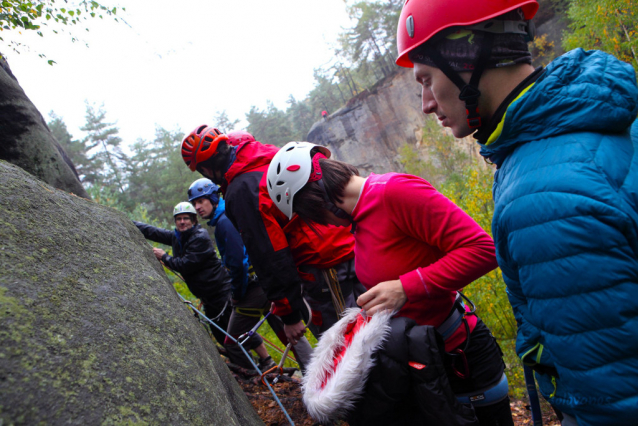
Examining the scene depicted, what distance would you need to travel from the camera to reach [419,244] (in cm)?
212

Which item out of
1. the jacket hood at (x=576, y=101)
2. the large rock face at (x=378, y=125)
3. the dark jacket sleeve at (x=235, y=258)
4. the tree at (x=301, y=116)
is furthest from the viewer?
the tree at (x=301, y=116)

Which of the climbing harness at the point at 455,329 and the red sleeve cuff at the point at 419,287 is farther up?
the red sleeve cuff at the point at 419,287

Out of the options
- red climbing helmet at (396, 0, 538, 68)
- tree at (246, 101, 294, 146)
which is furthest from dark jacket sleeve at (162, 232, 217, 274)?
tree at (246, 101, 294, 146)

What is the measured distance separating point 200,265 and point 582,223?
5374 millimetres

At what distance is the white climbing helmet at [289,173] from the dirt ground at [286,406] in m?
2.10

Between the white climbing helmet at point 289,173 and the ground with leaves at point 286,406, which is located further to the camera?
the ground with leaves at point 286,406

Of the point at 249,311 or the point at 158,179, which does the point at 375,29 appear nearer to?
the point at 158,179

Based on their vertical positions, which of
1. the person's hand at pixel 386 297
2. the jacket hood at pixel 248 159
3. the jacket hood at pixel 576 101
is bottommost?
the person's hand at pixel 386 297

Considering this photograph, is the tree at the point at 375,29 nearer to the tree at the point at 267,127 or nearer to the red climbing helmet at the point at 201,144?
the tree at the point at 267,127

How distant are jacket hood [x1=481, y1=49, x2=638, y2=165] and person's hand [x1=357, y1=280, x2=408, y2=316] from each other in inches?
39.7

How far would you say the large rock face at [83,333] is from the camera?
3.89 ft

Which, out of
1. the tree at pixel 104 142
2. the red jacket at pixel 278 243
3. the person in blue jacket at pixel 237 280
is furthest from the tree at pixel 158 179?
the red jacket at pixel 278 243

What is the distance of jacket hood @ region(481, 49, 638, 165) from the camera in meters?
1.03

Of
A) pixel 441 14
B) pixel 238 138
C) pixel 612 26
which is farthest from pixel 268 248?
pixel 612 26
